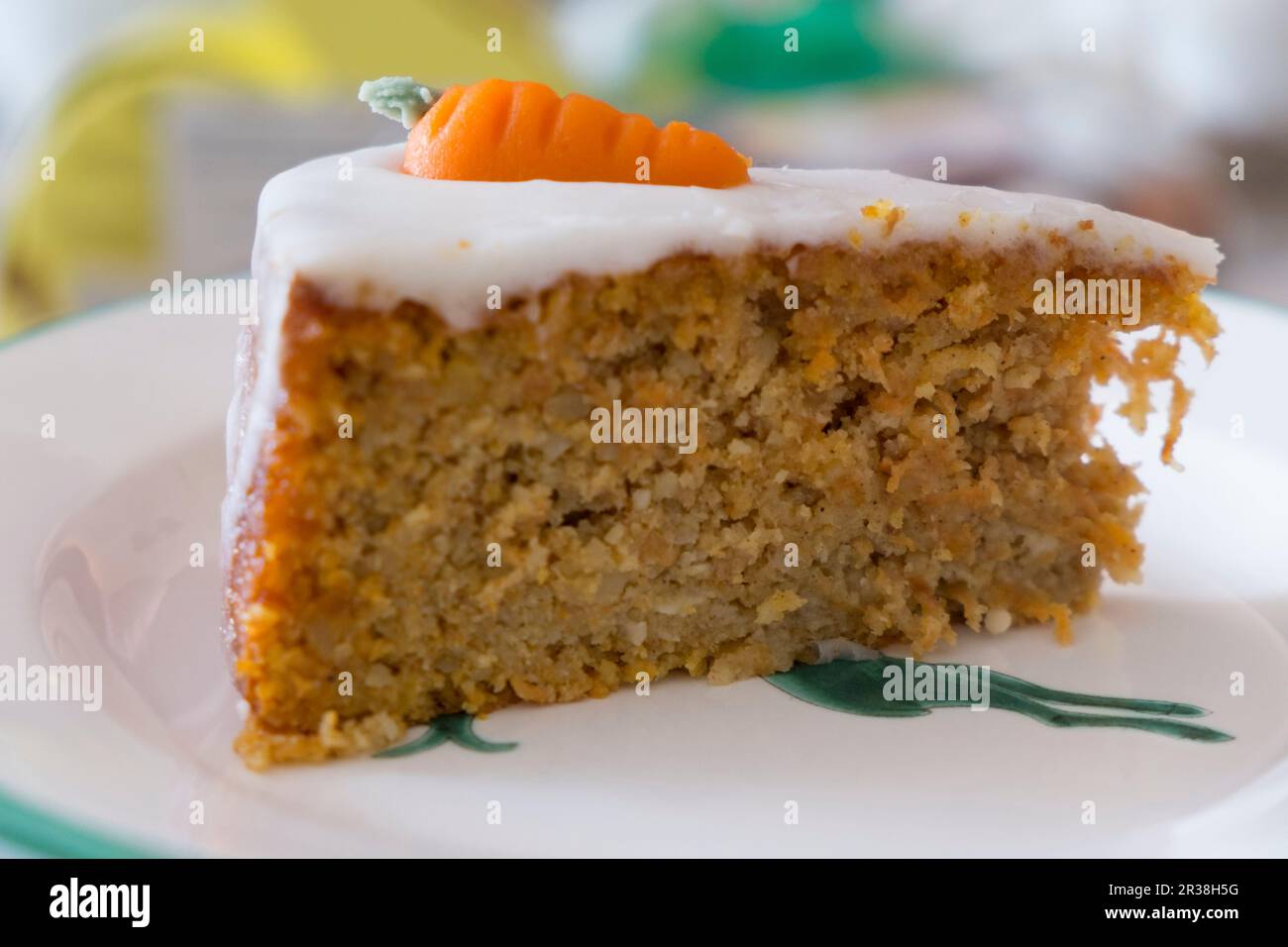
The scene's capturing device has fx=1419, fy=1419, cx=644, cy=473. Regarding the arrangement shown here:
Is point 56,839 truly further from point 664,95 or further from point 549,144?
point 664,95

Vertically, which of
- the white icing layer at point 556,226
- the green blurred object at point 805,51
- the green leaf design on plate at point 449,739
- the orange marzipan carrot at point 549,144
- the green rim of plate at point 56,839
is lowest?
the green rim of plate at point 56,839

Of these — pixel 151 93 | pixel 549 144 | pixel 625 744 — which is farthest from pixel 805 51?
pixel 625 744

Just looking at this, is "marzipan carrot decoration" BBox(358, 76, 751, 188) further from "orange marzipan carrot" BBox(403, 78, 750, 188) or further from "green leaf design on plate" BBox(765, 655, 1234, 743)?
"green leaf design on plate" BBox(765, 655, 1234, 743)

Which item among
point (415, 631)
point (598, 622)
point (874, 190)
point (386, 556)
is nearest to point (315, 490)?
point (386, 556)

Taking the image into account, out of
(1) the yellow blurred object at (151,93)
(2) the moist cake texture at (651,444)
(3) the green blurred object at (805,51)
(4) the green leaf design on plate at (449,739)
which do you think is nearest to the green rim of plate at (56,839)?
(2) the moist cake texture at (651,444)

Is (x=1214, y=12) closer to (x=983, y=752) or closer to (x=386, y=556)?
(x=983, y=752)

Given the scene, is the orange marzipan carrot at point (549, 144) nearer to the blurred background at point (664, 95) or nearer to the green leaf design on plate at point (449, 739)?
the green leaf design on plate at point (449, 739)
